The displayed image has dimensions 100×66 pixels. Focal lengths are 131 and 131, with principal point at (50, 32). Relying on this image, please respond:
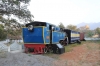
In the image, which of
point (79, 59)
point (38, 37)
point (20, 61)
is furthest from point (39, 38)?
point (20, 61)

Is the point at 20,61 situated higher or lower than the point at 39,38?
lower

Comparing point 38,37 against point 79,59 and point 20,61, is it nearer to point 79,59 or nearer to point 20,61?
point 79,59

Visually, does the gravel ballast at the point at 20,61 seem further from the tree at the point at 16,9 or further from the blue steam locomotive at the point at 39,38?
the tree at the point at 16,9

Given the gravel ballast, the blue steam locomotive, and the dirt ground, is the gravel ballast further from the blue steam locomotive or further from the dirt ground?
the blue steam locomotive

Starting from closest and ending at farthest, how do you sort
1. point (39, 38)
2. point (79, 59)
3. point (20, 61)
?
1. point (20, 61)
2. point (79, 59)
3. point (39, 38)

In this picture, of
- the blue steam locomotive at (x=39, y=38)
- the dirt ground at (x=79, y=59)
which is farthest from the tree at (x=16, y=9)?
the dirt ground at (x=79, y=59)

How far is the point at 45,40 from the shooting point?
11.2m

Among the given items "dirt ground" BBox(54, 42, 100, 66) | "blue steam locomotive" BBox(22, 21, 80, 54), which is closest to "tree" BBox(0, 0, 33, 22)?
"blue steam locomotive" BBox(22, 21, 80, 54)

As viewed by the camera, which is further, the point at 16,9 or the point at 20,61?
the point at 16,9

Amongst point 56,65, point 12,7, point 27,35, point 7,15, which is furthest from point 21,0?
point 56,65

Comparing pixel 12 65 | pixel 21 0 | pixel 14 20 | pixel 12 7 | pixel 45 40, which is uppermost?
pixel 21 0

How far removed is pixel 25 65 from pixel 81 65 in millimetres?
3245

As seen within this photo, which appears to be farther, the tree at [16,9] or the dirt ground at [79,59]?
the tree at [16,9]

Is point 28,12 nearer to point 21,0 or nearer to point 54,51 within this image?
point 21,0
